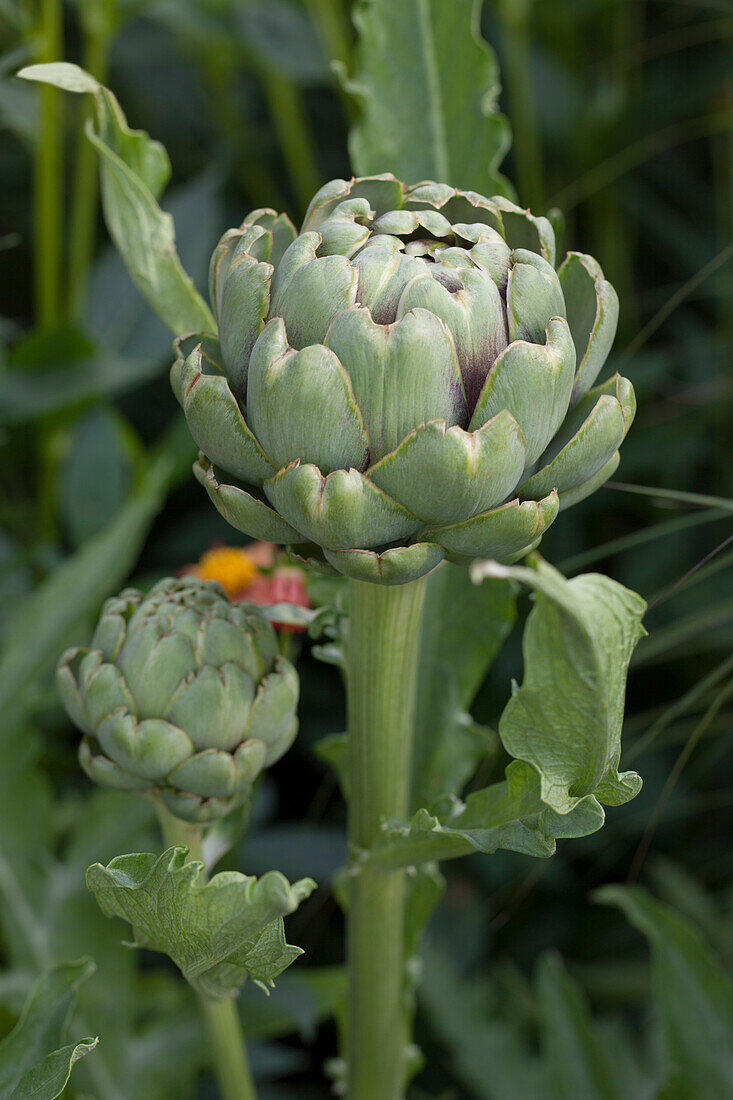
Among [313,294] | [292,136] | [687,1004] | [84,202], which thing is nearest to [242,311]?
[313,294]

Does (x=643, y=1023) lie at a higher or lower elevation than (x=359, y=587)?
lower

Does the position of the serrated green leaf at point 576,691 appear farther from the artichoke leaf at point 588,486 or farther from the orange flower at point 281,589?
the orange flower at point 281,589

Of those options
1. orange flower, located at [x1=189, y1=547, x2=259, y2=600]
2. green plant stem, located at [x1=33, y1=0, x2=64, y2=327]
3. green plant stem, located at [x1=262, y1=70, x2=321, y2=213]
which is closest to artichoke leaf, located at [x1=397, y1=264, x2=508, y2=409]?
orange flower, located at [x1=189, y1=547, x2=259, y2=600]

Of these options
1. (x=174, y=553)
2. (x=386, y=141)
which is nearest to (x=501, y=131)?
(x=386, y=141)

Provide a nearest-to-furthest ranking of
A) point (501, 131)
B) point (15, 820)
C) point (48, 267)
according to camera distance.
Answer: point (501, 131) → point (15, 820) → point (48, 267)

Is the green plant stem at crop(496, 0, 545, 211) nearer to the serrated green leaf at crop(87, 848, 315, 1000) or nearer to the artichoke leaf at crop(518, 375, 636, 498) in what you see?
the artichoke leaf at crop(518, 375, 636, 498)

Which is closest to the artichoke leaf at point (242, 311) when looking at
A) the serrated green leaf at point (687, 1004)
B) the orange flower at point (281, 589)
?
the orange flower at point (281, 589)

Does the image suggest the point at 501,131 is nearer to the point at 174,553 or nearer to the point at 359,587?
the point at 359,587

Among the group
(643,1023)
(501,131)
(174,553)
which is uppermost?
(501,131)

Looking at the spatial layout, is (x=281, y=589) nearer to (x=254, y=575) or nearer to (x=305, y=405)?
(x=254, y=575)
